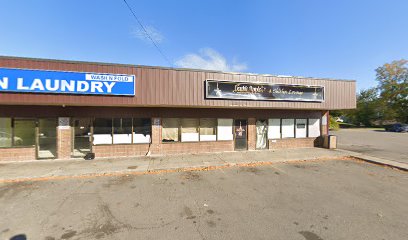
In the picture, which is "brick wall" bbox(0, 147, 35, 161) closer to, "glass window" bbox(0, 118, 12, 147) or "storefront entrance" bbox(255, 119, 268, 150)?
"glass window" bbox(0, 118, 12, 147)

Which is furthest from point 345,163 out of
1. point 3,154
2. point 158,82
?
point 3,154

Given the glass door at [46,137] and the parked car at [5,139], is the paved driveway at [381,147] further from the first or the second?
the parked car at [5,139]

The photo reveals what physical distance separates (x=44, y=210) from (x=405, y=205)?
1030cm

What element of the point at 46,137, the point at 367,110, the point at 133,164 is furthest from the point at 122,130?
the point at 367,110

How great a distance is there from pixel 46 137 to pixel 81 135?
1813 millimetres

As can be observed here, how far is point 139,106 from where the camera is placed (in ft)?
35.0

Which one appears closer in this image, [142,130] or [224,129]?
[142,130]

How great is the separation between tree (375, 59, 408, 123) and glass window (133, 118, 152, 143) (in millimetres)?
59017

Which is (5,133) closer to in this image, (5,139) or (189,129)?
(5,139)

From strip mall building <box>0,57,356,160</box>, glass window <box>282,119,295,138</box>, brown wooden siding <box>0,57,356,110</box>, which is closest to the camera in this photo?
brown wooden siding <box>0,57,356,110</box>

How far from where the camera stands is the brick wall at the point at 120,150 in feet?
35.2

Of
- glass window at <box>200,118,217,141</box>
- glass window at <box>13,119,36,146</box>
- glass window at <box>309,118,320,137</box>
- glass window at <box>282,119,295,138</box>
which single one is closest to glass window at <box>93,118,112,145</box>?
glass window at <box>13,119,36,146</box>

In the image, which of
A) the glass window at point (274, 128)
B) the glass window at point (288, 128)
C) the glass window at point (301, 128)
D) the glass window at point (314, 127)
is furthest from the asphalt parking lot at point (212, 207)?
the glass window at point (314, 127)

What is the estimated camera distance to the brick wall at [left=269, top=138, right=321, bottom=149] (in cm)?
1341
